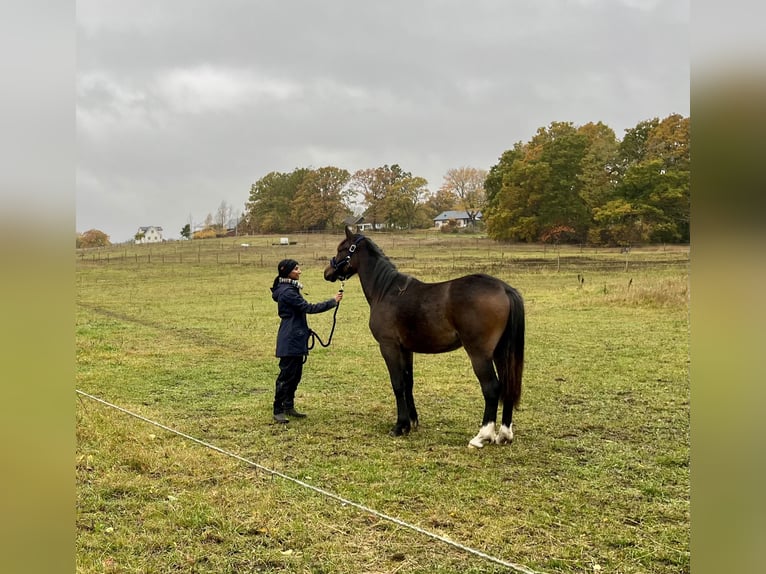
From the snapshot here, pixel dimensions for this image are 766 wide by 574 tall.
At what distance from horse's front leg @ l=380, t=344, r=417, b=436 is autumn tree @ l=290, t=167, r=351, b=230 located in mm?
44861

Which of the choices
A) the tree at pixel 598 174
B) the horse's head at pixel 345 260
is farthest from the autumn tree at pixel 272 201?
the horse's head at pixel 345 260

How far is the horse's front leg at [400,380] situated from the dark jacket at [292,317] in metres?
0.88

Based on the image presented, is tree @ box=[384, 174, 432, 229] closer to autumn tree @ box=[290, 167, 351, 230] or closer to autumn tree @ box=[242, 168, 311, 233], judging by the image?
autumn tree @ box=[290, 167, 351, 230]

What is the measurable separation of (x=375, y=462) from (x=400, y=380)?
1080 millimetres

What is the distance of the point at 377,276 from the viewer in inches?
251

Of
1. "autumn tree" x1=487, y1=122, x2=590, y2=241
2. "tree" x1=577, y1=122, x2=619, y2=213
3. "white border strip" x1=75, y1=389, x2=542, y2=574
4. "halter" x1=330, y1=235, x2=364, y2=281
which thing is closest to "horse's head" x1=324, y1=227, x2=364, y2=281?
"halter" x1=330, y1=235, x2=364, y2=281

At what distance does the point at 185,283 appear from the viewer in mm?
27797

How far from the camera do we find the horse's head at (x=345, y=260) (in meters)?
6.57

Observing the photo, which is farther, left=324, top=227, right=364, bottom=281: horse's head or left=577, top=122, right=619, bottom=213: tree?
left=577, top=122, right=619, bottom=213: tree

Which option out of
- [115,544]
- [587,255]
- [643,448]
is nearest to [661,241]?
[587,255]

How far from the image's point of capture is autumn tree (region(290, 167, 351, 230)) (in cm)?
5153

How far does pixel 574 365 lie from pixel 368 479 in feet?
18.7
